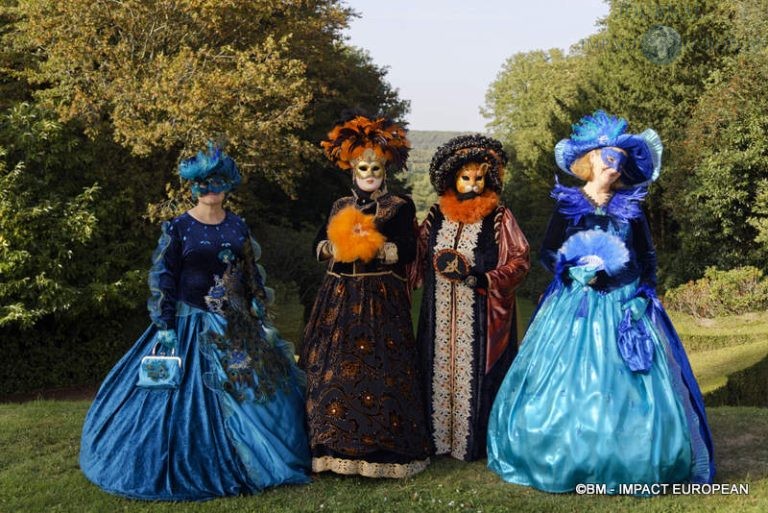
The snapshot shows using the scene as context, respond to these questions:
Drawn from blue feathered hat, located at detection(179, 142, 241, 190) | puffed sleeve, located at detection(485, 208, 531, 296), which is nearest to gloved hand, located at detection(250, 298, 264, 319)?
blue feathered hat, located at detection(179, 142, 241, 190)

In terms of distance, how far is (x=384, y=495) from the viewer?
16.3 ft

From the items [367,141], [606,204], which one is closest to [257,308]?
[367,141]

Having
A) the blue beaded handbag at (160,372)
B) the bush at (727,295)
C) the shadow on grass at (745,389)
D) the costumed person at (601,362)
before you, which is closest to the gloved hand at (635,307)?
the costumed person at (601,362)

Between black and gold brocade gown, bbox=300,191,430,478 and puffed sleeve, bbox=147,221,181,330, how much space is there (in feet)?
3.32

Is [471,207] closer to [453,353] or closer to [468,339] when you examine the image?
[468,339]

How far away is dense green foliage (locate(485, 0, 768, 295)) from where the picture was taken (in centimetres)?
1828

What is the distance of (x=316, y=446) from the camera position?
523 centimetres

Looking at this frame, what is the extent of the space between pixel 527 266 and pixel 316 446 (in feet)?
6.30

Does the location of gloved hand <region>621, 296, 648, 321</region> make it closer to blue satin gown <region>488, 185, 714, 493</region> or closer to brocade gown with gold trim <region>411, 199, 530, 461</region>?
blue satin gown <region>488, 185, 714, 493</region>

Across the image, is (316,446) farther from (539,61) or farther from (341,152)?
(539,61)

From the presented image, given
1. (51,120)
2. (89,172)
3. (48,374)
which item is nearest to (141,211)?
(89,172)

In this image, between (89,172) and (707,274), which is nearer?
(89,172)

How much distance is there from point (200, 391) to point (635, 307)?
9.35 feet

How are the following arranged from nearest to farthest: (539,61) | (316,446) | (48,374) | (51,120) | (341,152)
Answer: (316,446), (341,152), (51,120), (48,374), (539,61)
